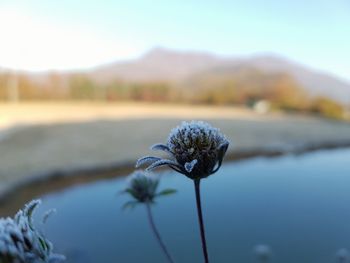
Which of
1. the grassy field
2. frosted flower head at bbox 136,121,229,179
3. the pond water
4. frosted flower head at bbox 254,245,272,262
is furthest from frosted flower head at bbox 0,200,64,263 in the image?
the grassy field

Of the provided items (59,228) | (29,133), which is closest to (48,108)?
(29,133)

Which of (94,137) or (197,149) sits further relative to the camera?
(94,137)

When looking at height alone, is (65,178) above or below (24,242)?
below

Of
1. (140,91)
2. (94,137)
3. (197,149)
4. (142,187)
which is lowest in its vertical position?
(94,137)

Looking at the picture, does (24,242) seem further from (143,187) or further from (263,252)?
(263,252)

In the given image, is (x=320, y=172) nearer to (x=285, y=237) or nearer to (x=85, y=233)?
(x=285, y=237)

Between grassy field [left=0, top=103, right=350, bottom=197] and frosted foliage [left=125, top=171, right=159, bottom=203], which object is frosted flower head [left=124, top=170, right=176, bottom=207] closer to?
frosted foliage [left=125, top=171, right=159, bottom=203]

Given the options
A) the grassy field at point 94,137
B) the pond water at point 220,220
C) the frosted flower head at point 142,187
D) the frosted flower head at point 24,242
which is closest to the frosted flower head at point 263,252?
the pond water at point 220,220

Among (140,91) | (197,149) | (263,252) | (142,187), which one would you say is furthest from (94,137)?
(140,91)
